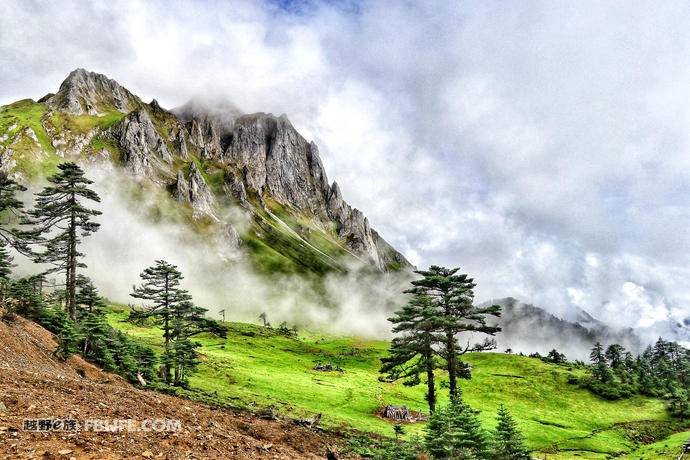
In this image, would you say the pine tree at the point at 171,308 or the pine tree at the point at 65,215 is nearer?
the pine tree at the point at 65,215

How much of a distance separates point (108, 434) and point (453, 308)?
31.9 metres

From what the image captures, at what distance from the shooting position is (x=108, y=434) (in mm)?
13867

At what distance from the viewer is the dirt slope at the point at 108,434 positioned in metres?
12.1

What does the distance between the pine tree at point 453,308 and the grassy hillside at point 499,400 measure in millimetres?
13896

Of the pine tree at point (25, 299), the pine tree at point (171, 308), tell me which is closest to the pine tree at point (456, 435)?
the pine tree at point (171, 308)

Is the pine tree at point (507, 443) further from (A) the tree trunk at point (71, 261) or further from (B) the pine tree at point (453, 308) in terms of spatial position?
(A) the tree trunk at point (71, 261)

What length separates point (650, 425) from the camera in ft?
259

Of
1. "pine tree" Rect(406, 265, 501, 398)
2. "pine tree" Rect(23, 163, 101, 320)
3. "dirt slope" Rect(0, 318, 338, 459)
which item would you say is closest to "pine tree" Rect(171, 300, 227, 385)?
"pine tree" Rect(23, 163, 101, 320)

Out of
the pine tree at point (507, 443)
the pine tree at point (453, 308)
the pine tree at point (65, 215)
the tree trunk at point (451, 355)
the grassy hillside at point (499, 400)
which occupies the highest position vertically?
the pine tree at point (65, 215)

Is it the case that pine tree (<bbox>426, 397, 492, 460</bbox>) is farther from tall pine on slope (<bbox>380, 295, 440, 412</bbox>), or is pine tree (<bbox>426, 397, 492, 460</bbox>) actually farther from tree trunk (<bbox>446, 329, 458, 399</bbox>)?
tree trunk (<bbox>446, 329, 458, 399</bbox>)

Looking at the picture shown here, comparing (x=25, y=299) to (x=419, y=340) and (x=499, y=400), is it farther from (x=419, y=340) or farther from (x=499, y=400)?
(x=499, y=400)

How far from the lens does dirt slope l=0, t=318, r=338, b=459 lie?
1208 centimetres

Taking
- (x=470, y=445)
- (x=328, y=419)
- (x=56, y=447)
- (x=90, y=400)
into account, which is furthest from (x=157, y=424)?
(x=328, y=419)

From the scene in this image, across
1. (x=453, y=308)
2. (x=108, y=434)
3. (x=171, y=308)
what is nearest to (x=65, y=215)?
(x=171, y=308)
